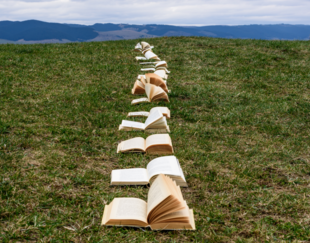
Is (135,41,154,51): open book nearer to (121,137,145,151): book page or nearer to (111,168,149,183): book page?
(121,137,145,151): book page

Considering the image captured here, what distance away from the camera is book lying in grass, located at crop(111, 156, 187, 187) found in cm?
282

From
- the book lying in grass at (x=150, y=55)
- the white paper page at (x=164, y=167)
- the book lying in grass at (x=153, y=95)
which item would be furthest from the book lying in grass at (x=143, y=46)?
the white paper page at (x=164, y=167)

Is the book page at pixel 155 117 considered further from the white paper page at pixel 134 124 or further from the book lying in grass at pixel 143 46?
the book lying in grass at pixel 143 46

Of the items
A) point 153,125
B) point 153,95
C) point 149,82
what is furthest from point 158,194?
point 149,82

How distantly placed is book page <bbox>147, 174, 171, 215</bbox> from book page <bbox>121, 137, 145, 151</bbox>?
3.85 ft

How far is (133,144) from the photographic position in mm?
3619

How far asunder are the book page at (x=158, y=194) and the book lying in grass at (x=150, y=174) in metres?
0.40

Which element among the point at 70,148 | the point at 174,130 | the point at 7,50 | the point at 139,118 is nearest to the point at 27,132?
the point at 70,148

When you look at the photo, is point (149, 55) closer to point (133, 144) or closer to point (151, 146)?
point (133, 144)

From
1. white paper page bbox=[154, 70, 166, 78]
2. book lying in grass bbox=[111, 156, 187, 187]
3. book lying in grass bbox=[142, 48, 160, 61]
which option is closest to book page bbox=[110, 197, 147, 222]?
book lying in grass bbox=[111, 156, 187, 187]

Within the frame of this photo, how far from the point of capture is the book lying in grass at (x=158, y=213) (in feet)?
7.11

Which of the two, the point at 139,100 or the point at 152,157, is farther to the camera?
the point at 139,100

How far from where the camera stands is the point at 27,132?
399cm

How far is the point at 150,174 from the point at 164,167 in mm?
179
